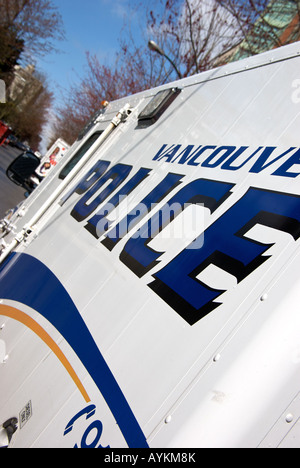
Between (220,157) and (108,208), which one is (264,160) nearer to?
(220,157)

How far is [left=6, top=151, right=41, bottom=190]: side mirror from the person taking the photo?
5.74 m

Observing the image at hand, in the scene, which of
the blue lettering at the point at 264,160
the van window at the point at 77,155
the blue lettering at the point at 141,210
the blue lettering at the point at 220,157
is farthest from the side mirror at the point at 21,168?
the blue lettering at the point at 264,160

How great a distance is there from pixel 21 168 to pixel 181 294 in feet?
16.7

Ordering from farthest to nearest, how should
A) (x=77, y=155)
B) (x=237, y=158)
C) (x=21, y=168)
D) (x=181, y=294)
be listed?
(x=21, y=168), (x=77, y=155), (x=237, y=158), (x=181, y=294)

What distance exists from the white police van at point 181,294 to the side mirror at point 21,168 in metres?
3.25

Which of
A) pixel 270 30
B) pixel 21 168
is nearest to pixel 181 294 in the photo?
pixel 21 168

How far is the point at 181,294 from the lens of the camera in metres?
1.64

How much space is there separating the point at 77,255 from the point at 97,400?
1.22m

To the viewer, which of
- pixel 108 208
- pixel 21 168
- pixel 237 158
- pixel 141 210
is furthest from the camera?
pixel 21 168

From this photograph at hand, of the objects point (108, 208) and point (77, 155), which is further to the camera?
point (77, 155)

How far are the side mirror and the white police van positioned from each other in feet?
10.7
